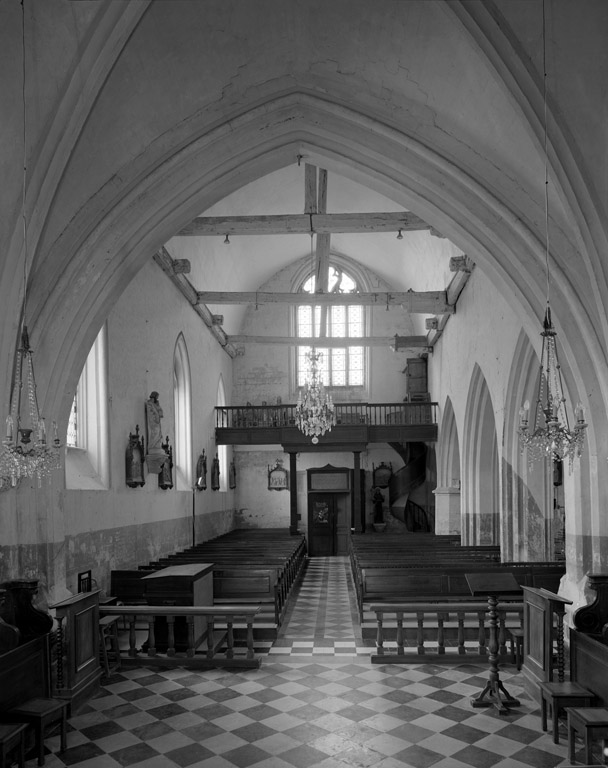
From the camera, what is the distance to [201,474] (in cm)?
1723

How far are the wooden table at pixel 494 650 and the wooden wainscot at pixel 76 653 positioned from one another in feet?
11.1

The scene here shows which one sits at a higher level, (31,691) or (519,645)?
(31,691)

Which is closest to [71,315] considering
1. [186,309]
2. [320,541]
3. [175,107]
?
[175,107]

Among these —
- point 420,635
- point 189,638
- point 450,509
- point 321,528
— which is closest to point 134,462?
point 189,638

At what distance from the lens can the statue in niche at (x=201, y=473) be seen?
1706 cm

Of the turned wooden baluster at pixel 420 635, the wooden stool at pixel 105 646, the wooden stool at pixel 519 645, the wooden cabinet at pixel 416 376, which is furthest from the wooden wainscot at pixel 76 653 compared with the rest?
the wooden cabinet at pixel 416 376

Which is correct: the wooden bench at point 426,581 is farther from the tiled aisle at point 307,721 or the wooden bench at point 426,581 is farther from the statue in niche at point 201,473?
the statue in niche at point 201,473

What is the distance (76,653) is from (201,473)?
10.8 m

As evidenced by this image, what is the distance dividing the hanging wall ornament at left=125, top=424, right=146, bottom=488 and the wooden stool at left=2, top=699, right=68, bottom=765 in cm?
651

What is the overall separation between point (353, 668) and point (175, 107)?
6254 mm

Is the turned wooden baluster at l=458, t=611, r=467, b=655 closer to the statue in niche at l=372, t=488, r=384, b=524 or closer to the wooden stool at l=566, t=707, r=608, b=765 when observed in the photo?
the wooden stool at l=566, t=707, r=608, b=765

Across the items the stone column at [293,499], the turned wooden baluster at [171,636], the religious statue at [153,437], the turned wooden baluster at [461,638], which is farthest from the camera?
the stone column at [293,499]

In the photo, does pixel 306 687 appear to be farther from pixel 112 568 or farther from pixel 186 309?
pixel 186 309

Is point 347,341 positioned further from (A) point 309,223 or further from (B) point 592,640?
(B) point 592,640
